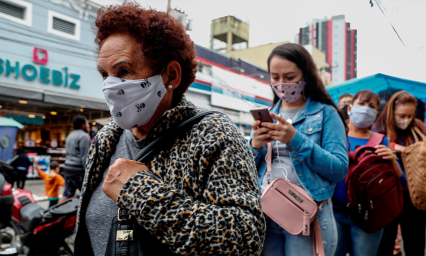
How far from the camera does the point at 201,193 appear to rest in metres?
1.12

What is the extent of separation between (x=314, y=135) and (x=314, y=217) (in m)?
0.53

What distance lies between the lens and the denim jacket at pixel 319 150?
74.9 inches

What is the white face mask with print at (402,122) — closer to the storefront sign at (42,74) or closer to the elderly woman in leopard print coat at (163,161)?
the elderly woman in leopard print coat at (163,161)

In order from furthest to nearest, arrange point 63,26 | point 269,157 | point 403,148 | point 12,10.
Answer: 1. point 63,26
2. point 12,10
3. point 403,148
4. point 269,157

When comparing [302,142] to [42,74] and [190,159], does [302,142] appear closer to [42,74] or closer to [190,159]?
[190,159]

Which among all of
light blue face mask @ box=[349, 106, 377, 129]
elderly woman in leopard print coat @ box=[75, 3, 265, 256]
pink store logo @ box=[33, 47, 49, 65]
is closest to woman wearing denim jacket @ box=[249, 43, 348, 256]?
elderly woman in leopard print coat @ box=[75, 3, 265, 256]

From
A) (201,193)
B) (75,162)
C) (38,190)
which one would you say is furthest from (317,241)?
(38,190)

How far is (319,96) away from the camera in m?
2.17

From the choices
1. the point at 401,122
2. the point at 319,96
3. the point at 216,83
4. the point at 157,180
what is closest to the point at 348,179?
the point at 319,96

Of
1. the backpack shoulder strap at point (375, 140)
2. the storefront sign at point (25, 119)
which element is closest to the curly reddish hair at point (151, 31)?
the backpack shoulder strap at point (375, 140)

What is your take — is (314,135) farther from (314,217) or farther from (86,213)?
(86,213)

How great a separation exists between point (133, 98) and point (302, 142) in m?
1.09

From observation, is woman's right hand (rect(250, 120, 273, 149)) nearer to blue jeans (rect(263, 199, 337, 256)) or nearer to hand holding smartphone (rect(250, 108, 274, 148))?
hand holding smartphone (rect(250, 108, 274, 148))

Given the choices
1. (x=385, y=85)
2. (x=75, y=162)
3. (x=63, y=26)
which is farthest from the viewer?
(x=63, y=26)
